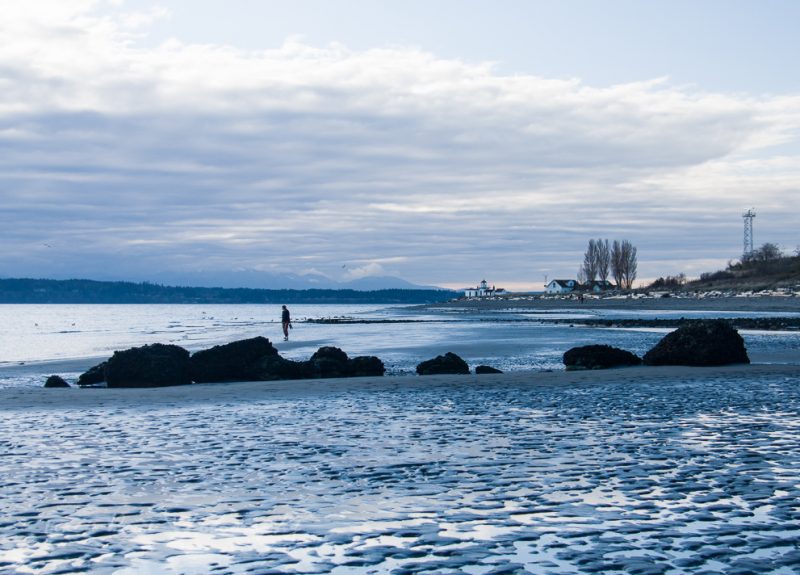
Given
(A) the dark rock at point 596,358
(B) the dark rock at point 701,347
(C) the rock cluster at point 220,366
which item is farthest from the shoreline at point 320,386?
(C) the rock cluster at point 220,366

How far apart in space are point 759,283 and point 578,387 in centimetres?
10335

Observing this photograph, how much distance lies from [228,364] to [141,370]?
2.34 m

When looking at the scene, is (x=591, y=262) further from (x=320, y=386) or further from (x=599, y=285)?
(x=320, y=386)

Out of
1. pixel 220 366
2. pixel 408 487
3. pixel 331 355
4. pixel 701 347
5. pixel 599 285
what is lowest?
pixel 408 487

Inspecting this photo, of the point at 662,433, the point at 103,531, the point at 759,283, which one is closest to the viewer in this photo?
the point at 103,531

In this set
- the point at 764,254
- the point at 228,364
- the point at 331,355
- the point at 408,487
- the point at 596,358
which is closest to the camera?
the point at 408,487

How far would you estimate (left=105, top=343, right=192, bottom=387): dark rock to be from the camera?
20.1 m

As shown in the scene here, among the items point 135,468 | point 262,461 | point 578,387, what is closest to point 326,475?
point 262,461

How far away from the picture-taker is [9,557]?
5.98 metres

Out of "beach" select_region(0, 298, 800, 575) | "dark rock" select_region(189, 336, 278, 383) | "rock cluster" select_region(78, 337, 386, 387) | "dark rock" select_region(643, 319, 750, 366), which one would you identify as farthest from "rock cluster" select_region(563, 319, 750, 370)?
"dark rock" select_region(189, 336, 278, 383)

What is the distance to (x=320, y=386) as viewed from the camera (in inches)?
729

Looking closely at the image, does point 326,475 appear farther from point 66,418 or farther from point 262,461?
point 66,418

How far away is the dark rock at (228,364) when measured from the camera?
21.5 meters

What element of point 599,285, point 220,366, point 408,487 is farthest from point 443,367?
point 599,285
